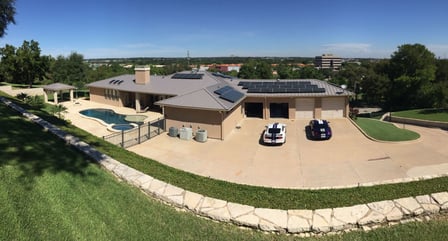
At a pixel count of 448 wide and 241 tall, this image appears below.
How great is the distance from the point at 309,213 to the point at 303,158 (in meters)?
10.3

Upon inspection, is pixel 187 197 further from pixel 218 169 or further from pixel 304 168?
pixel 304 168

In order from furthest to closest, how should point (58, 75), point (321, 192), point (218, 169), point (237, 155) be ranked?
point (58, 75), point (237, 155), point (218, 169), point (321, 192)

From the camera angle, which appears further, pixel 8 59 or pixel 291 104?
pixel 8 59

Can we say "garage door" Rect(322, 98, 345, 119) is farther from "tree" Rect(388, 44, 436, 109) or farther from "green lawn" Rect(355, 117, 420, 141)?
"tree" Rect(388, 44, 436, 109)

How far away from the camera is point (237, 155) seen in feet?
57.2

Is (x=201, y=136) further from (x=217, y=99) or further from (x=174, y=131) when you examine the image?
(x=217, y=99)

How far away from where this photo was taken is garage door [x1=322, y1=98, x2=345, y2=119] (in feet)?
91.1

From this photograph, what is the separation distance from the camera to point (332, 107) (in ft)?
91.5

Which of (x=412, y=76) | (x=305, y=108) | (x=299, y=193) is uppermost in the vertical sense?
(x=412, y=76)

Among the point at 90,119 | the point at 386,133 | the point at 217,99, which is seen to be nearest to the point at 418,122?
the point at 386,133

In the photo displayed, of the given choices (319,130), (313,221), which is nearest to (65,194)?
(313,221)

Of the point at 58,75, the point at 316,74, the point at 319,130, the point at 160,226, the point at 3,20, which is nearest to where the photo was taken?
the point at 160,226

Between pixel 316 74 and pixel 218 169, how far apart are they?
6727 centimetres

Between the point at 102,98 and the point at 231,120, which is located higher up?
the point at 102,98
